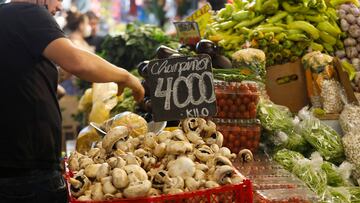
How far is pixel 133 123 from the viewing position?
2.68m

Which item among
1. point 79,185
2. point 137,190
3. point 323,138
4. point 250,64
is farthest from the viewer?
point 250,64

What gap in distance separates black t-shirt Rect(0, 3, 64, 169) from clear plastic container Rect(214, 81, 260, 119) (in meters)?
1.01

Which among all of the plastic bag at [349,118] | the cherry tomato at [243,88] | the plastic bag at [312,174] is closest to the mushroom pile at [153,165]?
the plastic bag at [312,174]

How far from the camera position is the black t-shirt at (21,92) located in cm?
249

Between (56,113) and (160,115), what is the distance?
55 cm

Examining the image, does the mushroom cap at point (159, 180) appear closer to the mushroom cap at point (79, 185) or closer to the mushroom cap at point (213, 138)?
the mushroom cap at point (79, 185)

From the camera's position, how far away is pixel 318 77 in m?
3.74

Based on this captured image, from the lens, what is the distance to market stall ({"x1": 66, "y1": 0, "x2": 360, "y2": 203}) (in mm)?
1952

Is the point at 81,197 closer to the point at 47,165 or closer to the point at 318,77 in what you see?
the point at 47,165

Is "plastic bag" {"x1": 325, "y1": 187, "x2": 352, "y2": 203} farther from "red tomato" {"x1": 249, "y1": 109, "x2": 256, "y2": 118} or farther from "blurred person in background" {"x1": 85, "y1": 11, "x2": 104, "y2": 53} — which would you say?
"blurred person in background" {"x1": 85, "y1": 11, "x2": 104, "y2": 53}

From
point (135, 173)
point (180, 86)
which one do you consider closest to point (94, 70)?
point (180, 86)

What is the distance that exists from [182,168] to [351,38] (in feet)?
8.70

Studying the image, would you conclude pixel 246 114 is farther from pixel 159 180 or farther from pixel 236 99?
pixel 159 180

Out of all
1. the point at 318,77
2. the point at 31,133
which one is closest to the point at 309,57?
the point at 318,77
